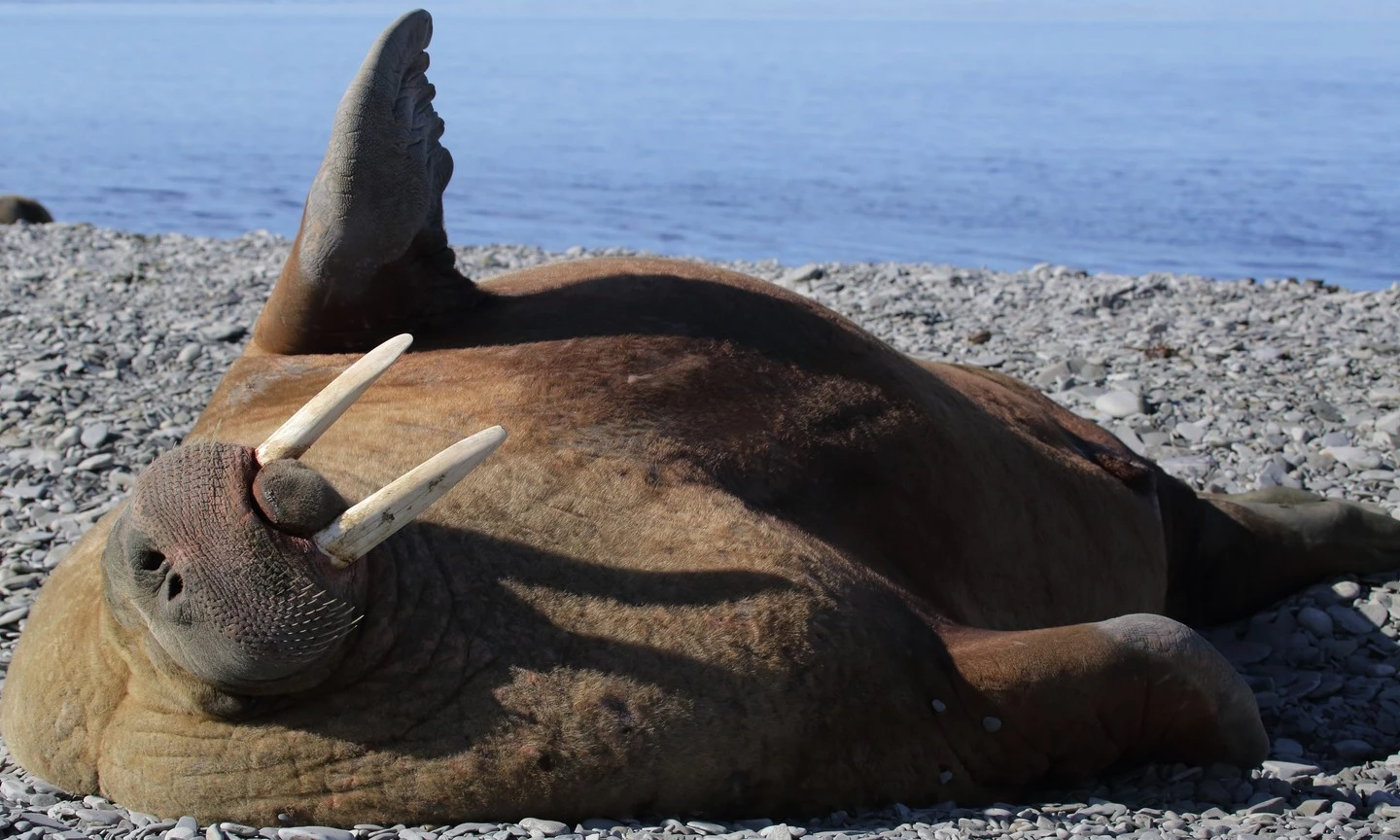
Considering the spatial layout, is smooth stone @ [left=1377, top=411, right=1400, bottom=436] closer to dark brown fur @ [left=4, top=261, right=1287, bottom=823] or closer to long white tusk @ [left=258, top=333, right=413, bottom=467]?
dark brown fur @ [left=4, top=261, right=1287, bottom=823]

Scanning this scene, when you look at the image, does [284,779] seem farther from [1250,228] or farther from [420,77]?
[1250,228]

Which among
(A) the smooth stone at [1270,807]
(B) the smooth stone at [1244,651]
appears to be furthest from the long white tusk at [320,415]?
(B) the smooth stone at [1244,651]

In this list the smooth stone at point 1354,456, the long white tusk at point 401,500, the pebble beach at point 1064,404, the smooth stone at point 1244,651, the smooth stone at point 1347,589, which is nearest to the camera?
the long white tusk at point 401,500

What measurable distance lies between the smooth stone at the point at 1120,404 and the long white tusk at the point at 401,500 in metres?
4.65

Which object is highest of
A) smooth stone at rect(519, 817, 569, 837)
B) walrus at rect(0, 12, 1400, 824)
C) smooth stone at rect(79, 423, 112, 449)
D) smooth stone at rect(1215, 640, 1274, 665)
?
walrus at rect(0, 12, 1400, 824)

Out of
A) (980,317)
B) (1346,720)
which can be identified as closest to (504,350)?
(1346,720)

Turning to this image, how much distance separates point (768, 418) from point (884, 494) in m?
0.37

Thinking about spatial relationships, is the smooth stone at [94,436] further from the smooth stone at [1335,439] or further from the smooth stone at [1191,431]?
the smooth stone at [1335,439]

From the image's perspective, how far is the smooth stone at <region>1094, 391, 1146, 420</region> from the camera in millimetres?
7011

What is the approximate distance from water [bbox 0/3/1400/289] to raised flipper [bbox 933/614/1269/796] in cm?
981

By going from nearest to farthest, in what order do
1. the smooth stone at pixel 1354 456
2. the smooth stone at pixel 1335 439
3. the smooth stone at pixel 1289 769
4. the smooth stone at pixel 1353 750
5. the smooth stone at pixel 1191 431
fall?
the smooth stone at pixel 1289 769, the smooth stone at pixel 1353 750, the smooth stone at pixel 1354 456, the smooth stone at pixel 1335 439, the smooth stone at pixel 1191 431

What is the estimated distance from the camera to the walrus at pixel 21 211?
13.6m

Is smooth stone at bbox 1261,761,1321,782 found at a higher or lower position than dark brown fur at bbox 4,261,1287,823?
lower

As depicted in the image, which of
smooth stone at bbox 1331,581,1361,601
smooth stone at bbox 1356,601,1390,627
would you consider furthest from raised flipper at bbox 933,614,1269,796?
smooth stone at bbox 1331,581,1361,601
